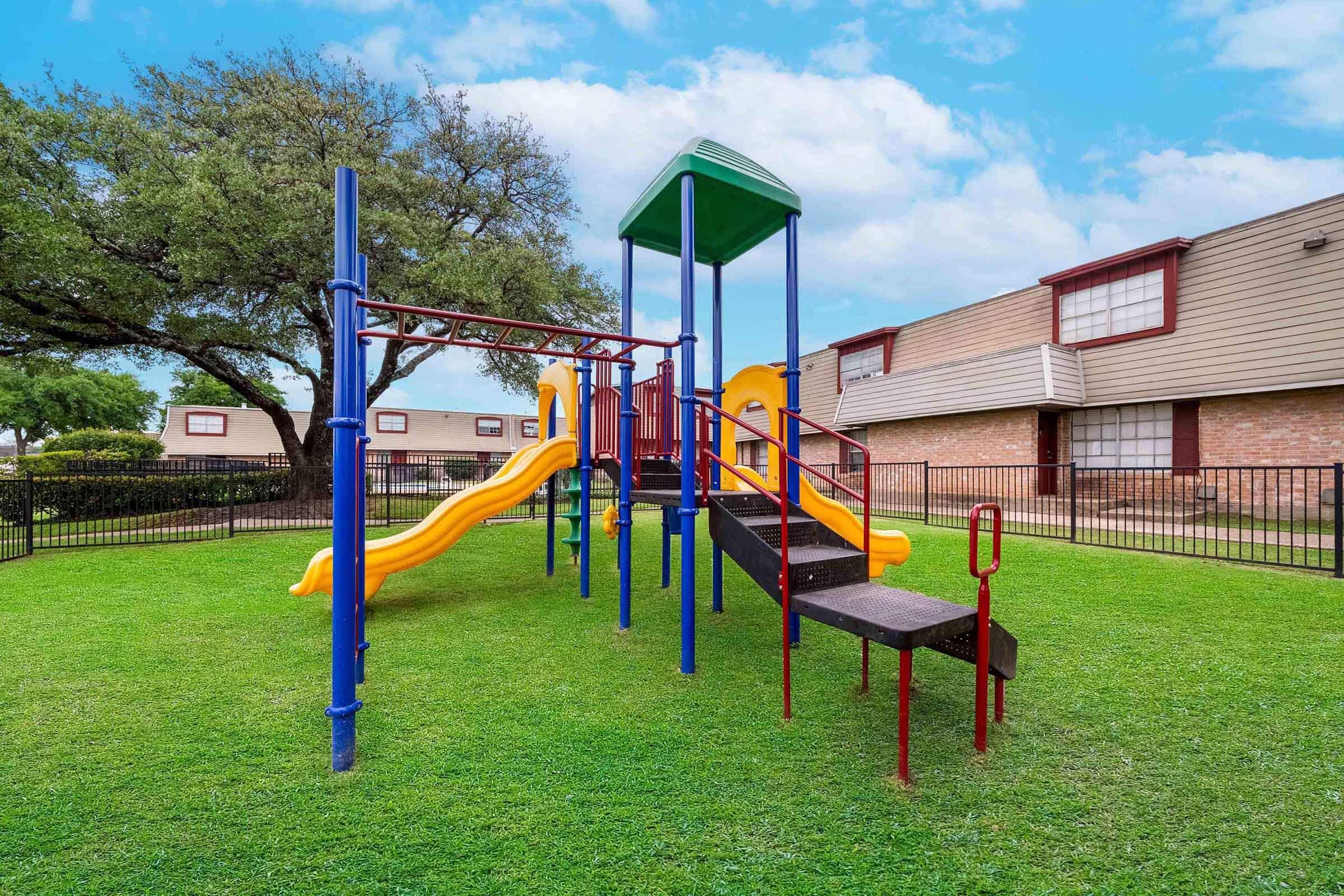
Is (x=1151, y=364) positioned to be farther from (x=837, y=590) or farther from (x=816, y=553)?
(x=837, y=590)

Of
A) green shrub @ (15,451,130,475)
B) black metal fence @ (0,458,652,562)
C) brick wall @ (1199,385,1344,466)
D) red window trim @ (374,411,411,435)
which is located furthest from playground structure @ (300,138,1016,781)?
red window trim @ (374,411,411,435)

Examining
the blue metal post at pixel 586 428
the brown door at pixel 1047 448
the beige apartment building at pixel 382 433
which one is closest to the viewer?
the blue metal post at pixel 586 428

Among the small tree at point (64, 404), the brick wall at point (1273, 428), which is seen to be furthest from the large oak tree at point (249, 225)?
the small tree at point (64, 404)

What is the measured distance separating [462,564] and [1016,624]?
6.69 metres

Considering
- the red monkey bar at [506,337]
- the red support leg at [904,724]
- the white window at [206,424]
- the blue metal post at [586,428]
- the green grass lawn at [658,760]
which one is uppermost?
the white window at [206,424]

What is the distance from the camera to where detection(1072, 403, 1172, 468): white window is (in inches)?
488

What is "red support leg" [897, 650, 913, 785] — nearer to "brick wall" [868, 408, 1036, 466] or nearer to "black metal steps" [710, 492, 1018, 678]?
"black metal steps" [710, 492, 1018, 678]

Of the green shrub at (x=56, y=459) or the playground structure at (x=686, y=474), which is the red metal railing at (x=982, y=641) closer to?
the playground structure at (x=686, y=474)

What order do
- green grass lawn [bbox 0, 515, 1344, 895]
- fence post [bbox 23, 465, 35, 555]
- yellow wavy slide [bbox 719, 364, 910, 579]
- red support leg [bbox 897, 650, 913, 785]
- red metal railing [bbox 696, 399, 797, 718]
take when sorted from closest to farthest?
green grass lawn [bbox 0, 515, 1344, 895] < red support leg [bbox 897, 650, 913, 785] < red metal railing [bbox 696, 399, 797, 718] < yellow wavy slide [bbox 719, 364, 910, 579] < fence post [bbox 23, 465, 35, 555]

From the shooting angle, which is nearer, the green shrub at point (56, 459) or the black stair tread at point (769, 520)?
the black stair tread at point (769, 520)

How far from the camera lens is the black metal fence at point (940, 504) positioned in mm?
8547

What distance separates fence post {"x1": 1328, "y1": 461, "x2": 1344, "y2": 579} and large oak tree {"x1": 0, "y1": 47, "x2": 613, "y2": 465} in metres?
13.9

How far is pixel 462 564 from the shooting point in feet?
26.5

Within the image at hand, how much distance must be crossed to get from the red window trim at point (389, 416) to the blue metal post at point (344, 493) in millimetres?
36731
